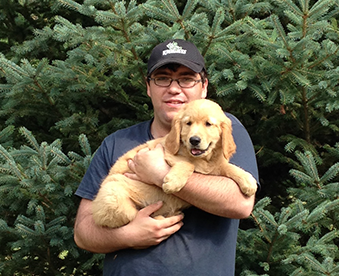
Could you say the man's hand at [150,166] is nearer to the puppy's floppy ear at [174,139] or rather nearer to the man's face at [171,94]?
the puppy's floppy ear at [174,139]

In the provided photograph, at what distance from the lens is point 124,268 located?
316 centimetres

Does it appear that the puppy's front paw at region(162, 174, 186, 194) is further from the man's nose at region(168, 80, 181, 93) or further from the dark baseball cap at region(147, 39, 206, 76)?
the dark baseball cap at region(147, 39, 206, 76)

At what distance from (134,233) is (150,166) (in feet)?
1.57

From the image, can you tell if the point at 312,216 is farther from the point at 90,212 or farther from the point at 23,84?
the point at 23,84

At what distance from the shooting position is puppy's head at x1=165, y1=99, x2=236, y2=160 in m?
3.14

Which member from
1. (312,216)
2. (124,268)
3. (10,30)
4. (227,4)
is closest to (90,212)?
(124,268)

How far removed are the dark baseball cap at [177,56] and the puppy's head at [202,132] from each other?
459 mm

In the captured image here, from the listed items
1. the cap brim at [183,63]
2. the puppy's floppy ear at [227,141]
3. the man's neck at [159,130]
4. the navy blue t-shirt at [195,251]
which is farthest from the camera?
the man's neck at [159,130]

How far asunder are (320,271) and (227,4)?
286 centimetres

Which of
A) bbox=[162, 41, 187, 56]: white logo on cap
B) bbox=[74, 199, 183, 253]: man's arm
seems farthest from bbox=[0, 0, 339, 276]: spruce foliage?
bbox=[74, 199, 183, 253]: man's arm

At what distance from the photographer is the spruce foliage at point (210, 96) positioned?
4176mm

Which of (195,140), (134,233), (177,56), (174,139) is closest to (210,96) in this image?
(177,56)

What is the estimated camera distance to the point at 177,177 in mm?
2998

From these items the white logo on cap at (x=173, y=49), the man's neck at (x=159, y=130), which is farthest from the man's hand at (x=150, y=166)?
the white logo on cap at (x=173, y=49)
